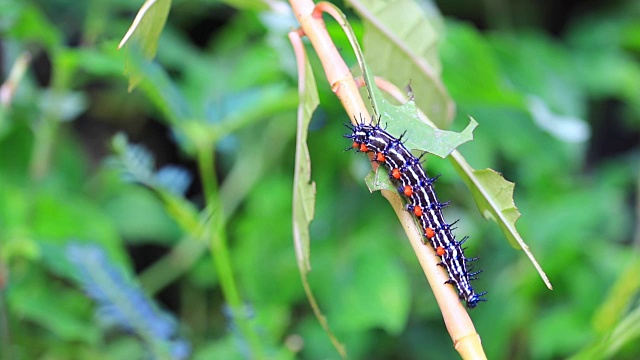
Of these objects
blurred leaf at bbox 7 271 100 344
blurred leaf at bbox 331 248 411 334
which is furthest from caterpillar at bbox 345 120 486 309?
blurred leaf at bbox 7 271 100 344

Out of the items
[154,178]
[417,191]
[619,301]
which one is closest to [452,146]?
[417,191]

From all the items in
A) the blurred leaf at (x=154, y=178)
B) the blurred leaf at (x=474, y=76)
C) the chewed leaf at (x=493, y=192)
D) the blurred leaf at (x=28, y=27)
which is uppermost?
the blurred leaf at (x=28, y=27)

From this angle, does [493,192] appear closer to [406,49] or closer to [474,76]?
[406,49]

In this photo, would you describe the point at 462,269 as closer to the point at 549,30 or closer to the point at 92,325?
the point at 92,325

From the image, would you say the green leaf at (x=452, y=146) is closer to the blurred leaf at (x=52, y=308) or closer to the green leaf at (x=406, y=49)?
the green leaf at (x=406, y=49)

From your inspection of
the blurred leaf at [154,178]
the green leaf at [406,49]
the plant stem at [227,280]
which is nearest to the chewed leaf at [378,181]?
the green leaf at [406,49]

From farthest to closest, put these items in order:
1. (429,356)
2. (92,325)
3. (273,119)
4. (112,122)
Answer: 1. (112,122)
2. (273,119)
3. (429,356)
4. (92,325)

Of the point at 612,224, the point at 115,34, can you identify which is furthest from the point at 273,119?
the point at 612,224

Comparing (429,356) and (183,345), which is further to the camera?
(429,356)
